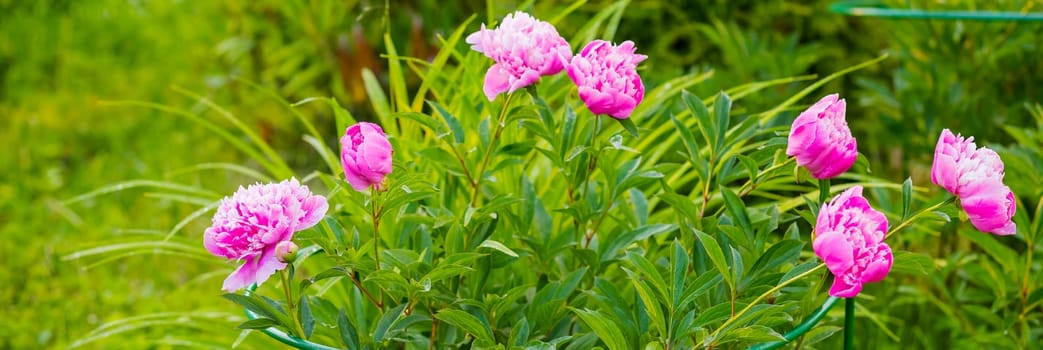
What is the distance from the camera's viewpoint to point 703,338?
38.2 inches

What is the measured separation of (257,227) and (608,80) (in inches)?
13.4

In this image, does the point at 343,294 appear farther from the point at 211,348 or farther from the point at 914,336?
the point at 914,336

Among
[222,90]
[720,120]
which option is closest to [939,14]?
[720,120]

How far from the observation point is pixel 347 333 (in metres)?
1.05

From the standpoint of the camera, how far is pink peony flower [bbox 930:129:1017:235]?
0.88 meters

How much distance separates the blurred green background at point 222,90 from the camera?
75.1 inches

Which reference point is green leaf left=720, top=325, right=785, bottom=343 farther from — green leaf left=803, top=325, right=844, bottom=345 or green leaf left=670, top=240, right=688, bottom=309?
green leaf left=803, top=325, right=844, bottom=345

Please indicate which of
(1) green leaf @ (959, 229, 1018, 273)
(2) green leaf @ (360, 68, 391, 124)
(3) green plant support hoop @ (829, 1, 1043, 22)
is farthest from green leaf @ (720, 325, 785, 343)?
(3) green plant support hoop @ (829, 1, 1043, 22)

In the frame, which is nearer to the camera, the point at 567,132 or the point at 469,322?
the point at 469,322

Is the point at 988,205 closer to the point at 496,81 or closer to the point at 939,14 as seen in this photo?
the point at 496,81

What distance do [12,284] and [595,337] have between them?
182 cm

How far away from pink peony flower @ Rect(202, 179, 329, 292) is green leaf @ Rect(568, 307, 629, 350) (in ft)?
0.83

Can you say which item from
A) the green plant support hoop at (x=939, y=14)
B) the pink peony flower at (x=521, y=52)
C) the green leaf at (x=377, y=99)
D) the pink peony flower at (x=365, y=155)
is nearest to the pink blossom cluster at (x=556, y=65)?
the pink peony flower at (x=521, y=52)

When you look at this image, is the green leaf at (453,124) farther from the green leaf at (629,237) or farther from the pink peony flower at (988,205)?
the pink peony flower at (988,205)
